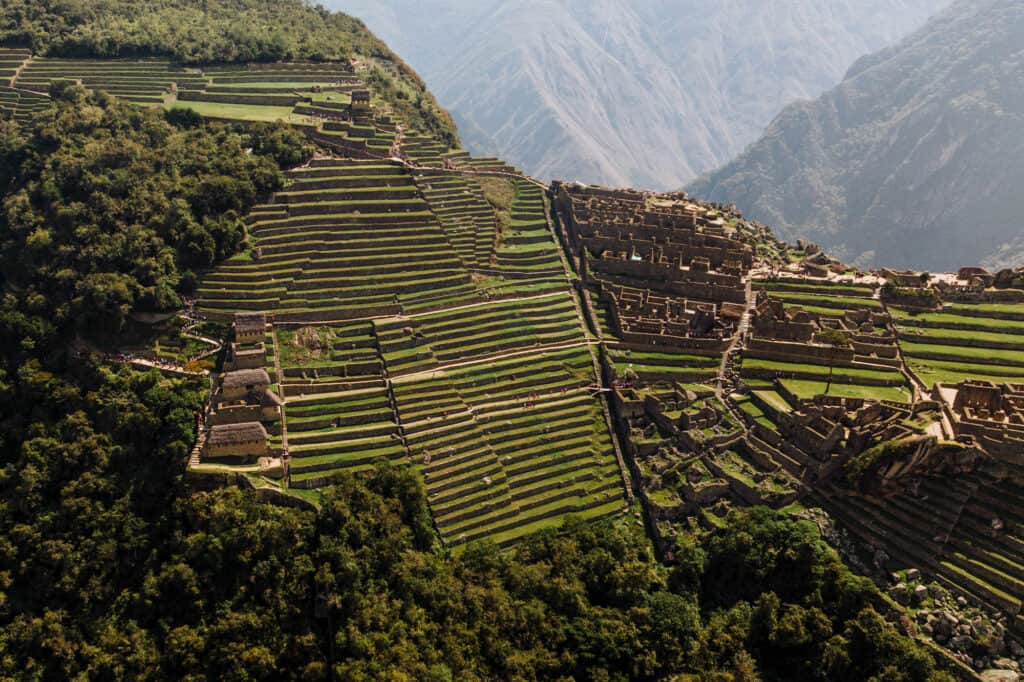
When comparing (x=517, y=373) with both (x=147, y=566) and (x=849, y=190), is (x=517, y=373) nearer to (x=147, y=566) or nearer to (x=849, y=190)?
(x=147, y=566)


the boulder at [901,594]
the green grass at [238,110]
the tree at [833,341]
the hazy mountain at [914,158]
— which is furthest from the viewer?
the hazy mountain at [914,158]

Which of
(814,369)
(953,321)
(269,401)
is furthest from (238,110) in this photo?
(953,321)

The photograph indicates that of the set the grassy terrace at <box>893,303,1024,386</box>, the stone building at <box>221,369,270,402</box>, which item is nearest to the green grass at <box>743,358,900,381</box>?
the grassy terrace at <box>893,303,1024,386</box>

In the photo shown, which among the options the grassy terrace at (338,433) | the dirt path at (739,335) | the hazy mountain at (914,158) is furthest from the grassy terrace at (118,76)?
the hazy mountain at (914,158)

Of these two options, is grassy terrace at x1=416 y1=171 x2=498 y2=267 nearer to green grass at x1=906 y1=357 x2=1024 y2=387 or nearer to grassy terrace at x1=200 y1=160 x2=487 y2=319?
grassy terrace at x1=200 y1=160 x2=487 y2=319

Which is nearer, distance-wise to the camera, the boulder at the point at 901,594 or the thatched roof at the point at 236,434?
the boulder at the point at 901,594

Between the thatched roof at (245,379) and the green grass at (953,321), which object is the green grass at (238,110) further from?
the green grass at (953,321)
